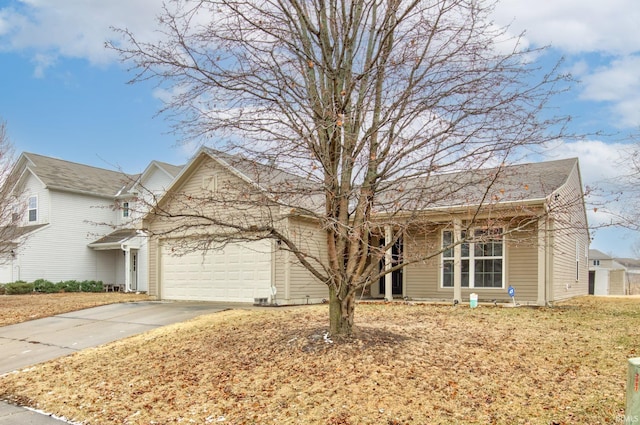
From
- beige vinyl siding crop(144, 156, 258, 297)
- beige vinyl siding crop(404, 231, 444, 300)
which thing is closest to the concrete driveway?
beige vinyl siding crop(144, 156, 258, 297)

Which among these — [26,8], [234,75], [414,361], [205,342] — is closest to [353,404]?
[414,361]

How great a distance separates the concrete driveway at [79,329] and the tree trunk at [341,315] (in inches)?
185

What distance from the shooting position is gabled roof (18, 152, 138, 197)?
Result: 25969 millimetres

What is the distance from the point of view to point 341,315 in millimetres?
7828

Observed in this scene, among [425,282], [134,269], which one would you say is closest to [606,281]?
[425,282]

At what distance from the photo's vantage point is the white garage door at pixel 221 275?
15758 mm

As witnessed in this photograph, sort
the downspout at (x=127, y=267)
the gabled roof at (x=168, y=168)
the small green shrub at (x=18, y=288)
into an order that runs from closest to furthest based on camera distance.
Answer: the small green shrub at (x=18, y=288)
the downspout at (x=127, y=267)
the gabled roof at (x=168, y=168)

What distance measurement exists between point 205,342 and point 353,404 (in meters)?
4.47

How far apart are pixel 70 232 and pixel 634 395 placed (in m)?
27.3

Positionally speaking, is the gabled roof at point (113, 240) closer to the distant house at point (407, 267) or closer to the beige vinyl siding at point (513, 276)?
→ the distant house at point (407, 267)

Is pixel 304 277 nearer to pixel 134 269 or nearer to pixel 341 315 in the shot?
pixel 341 315

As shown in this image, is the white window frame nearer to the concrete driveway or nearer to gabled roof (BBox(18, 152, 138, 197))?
gabled roof (BBox(18, 152, 138, 197))

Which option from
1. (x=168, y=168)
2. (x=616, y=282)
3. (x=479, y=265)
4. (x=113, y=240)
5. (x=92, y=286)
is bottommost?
(x=616, y=282)

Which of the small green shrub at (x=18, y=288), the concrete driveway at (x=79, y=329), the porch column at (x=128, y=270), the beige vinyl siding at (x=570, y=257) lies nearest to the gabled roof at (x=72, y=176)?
the porch column at (x=128, y=270)
